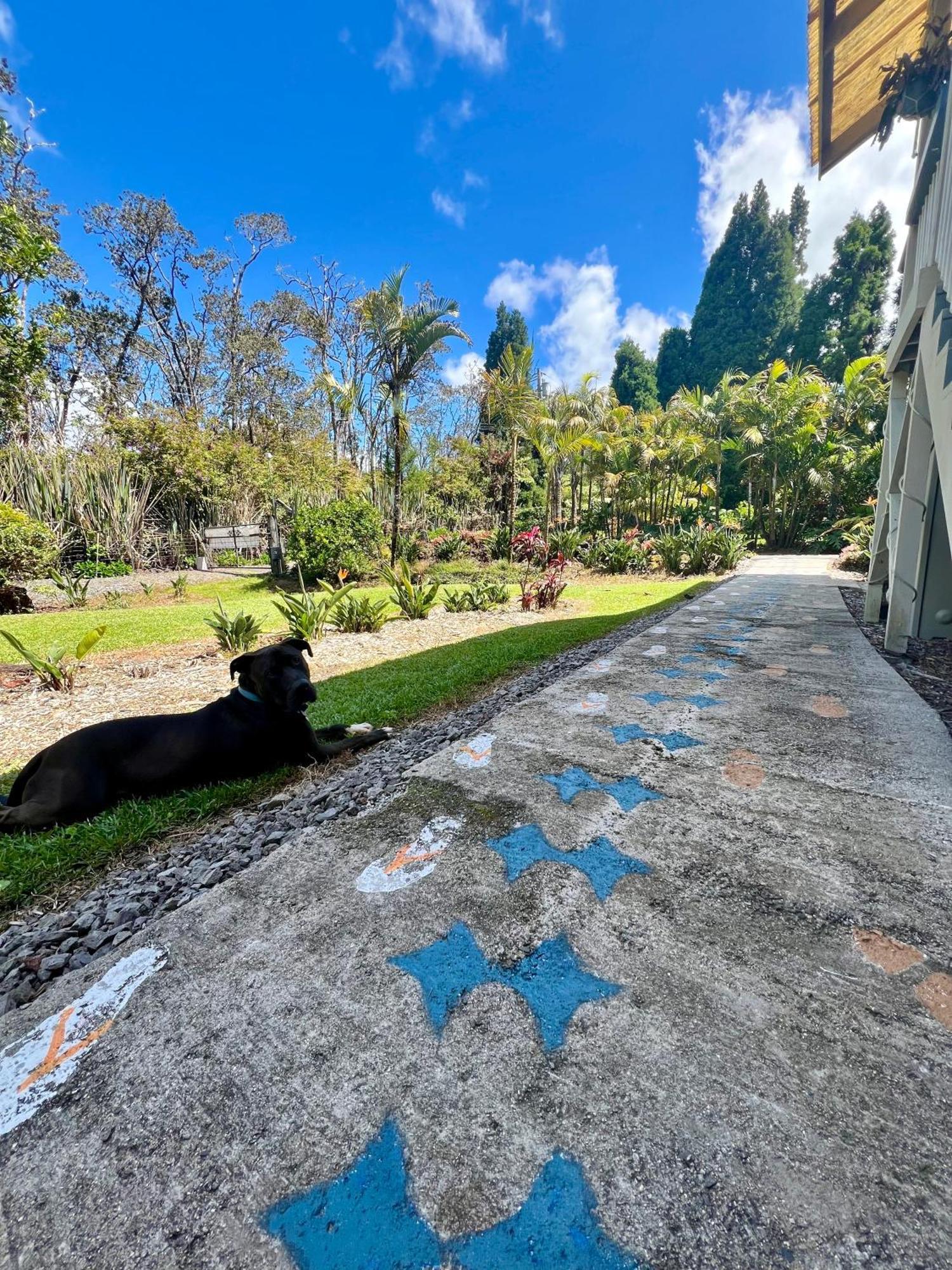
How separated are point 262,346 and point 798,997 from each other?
26736 millimetres

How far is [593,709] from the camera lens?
9.29 feet

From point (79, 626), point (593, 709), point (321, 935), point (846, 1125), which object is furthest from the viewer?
point (79, 626)

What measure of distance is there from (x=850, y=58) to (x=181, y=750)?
7.18 metres

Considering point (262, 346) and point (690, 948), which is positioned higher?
point (262, 346)

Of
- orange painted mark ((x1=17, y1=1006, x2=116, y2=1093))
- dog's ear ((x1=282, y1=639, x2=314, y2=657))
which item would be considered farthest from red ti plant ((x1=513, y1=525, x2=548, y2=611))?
orange painted mark ((x1=17, y1=1006, x2=116, y2=1093))

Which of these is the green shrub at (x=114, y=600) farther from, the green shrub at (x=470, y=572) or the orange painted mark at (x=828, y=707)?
the orange painted mark at (x=828, y=707)

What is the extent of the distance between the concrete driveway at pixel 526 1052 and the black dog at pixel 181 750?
88 centimetres

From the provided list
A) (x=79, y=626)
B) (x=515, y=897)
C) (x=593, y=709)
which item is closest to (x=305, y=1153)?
(x=515, y=897)

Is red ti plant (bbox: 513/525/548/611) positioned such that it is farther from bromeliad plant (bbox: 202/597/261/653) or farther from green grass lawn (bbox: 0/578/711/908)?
bromeliad plant (bbox: 202/597/261/653)

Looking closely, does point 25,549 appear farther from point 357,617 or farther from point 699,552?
point 699,552

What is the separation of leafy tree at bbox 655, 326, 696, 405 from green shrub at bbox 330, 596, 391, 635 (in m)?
33.3

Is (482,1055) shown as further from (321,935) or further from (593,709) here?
(593,709)

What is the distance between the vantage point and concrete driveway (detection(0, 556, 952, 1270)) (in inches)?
30.0

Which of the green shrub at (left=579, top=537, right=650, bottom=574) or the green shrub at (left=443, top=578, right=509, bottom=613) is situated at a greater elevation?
the green shrub at (left=579, top=537, right=650, bottom=574)
